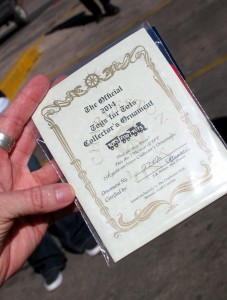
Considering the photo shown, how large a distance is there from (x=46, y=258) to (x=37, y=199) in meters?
2.25

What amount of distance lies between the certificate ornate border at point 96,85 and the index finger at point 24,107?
0.08 metres

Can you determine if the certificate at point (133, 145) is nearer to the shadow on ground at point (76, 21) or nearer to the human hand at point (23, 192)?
the human hand at point (23, 192)

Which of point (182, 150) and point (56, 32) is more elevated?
point (56, 32)

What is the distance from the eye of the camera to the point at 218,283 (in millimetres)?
3322

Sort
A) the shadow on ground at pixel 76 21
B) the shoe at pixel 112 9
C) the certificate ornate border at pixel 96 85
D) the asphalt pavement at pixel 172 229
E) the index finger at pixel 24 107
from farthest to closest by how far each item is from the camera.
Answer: the shadow on ground at pixel 76 21 → the shoe at pixel 112 9 → the asphalt pavement at pixel 172 229 → the index finger at pixel 24 107 → the certificate ornate border at pixel 96 85

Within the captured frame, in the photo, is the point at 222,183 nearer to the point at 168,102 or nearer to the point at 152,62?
the point at 168,102

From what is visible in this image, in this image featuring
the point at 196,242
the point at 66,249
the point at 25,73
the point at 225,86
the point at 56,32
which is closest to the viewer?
the point at 196,242

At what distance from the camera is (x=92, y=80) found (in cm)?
197

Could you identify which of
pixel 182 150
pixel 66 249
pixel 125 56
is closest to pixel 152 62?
pixel 125 56

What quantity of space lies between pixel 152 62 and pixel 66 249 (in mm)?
2763

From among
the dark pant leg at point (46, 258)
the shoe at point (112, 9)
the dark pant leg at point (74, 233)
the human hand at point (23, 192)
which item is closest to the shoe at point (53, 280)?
the dark pant leg at point (46, 258)

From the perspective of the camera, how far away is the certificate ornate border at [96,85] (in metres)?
1.92
